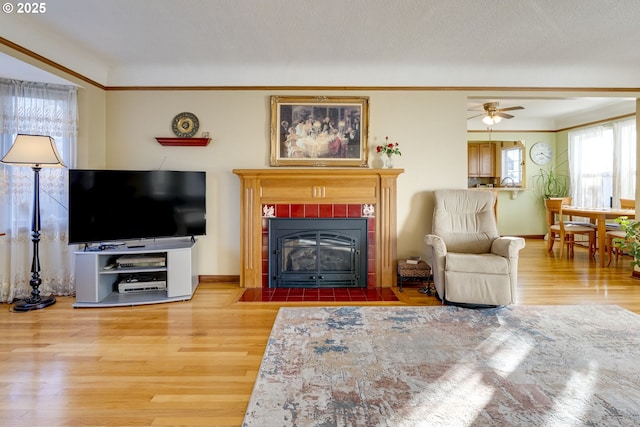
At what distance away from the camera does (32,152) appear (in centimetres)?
310

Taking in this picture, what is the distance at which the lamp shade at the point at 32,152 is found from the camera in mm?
3047

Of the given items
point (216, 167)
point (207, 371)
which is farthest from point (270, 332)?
point (216, 167)

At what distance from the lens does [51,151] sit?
319 centimetres

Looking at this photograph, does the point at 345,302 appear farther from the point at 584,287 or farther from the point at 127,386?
the point at 584,287

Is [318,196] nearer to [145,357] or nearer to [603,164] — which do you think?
[145,357]

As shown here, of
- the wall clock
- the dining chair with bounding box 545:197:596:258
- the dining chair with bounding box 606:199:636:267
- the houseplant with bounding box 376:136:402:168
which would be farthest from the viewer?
the wall clock

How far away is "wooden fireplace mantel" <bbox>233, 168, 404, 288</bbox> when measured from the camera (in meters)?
3.92

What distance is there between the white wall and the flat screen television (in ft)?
1.28

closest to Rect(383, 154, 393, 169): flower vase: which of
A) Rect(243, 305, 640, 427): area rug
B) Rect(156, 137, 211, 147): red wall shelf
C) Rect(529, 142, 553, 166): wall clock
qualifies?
Rect(243, 305, 640, 427): area rug

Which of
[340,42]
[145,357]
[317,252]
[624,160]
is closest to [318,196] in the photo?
[317,252]

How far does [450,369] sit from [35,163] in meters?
3.62

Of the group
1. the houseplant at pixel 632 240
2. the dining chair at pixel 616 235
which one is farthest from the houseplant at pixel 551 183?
the houseplant at pixel 632 240

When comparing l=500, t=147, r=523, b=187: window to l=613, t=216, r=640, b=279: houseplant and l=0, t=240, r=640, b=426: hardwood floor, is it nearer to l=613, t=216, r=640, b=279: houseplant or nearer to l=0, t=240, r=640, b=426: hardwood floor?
l=613, t=216, r=640, b=279: houseplant

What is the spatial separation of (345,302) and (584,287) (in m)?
2.70
